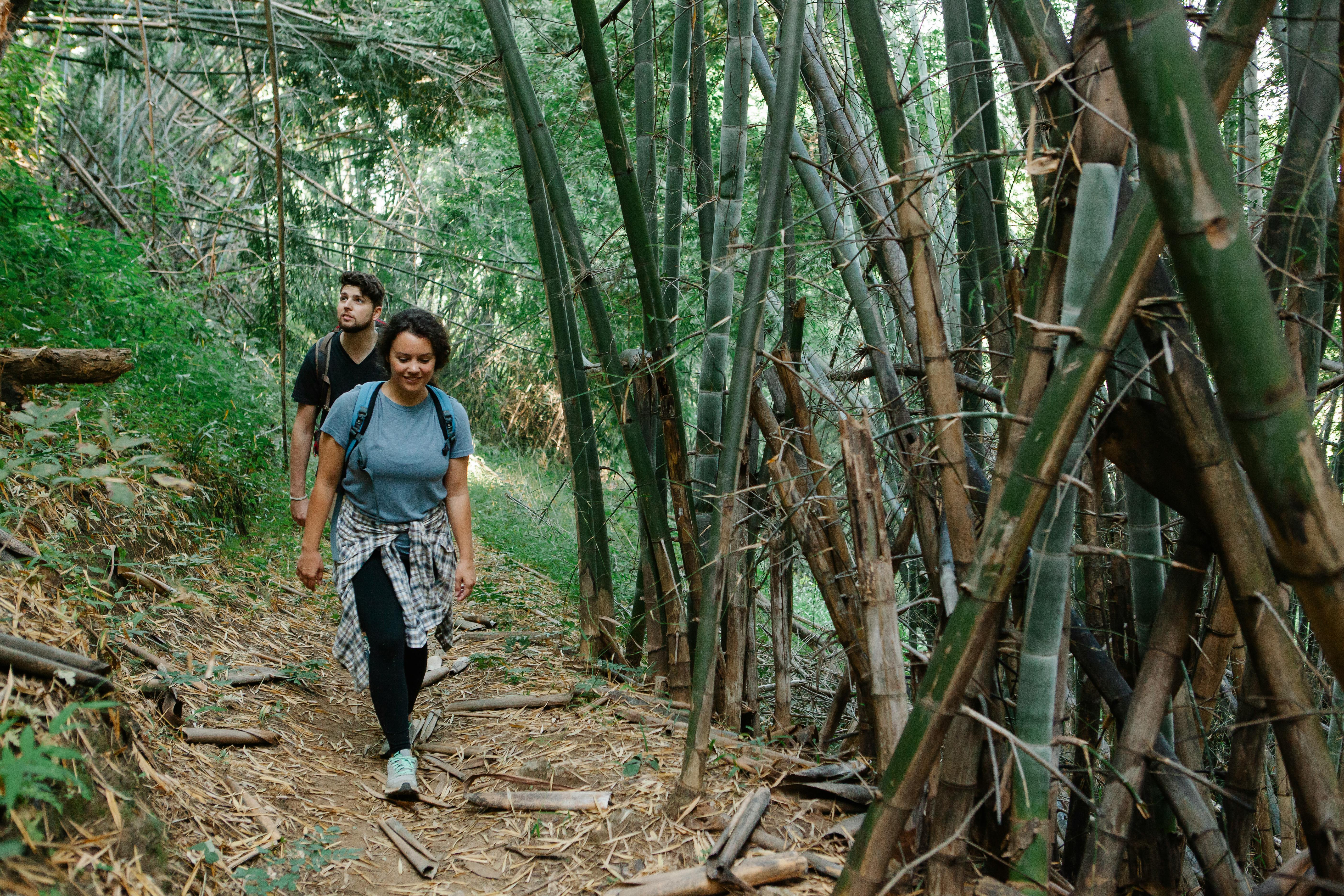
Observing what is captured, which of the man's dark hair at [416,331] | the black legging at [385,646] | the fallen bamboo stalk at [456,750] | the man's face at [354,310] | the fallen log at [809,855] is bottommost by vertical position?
the fallen bamboo stalk at [456,750]

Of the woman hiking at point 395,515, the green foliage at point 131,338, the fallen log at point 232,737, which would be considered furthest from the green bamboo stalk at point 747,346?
the green foliage at point 131,338

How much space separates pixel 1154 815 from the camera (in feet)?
5.86

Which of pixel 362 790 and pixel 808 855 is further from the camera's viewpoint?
pixel 362 790

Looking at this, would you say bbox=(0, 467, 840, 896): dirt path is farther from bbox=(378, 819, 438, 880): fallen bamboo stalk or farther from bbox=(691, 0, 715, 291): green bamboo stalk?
bbox=(691, 0, 715, 291): green bamboo stalk

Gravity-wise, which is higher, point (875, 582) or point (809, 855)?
point (875, 582)

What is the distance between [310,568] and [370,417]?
0.49 meters

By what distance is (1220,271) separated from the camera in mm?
958

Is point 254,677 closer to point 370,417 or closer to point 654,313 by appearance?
point 370,417

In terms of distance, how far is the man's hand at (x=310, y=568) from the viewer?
8.64 feet

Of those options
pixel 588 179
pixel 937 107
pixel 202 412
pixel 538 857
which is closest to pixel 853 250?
pixel 538 857

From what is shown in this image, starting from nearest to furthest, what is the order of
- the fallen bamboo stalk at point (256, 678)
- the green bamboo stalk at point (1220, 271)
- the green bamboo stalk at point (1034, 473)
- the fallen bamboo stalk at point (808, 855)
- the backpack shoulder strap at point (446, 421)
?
the green bamboo stalk at point (1220, 271), the green bamboo stalk at point (1034, 473), the fallen bamboo stalk at point (808, 855), the backpack shoulder strap at point (446, 421), the fallen bamboo stalk at point (256, 678)

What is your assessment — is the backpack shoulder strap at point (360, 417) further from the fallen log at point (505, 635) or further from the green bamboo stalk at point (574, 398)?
the fallen log at point (505, 635)

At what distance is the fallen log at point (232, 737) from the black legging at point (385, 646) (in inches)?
13.9

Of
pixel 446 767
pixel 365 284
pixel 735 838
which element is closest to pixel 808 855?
pixel 735 838
